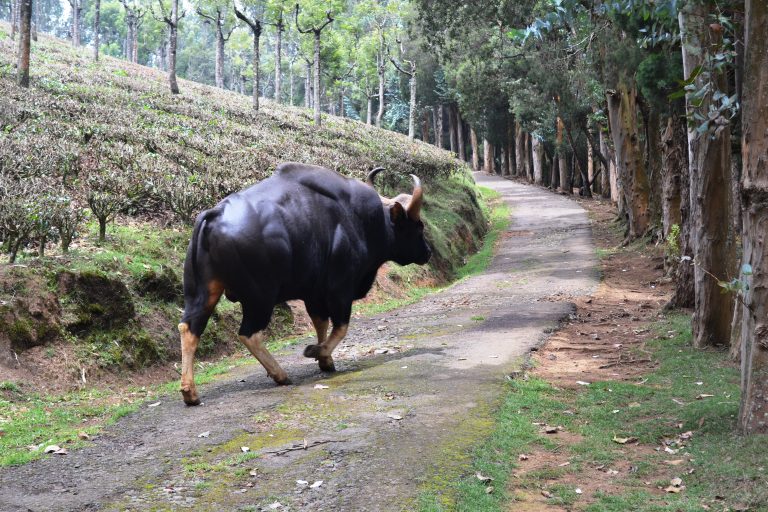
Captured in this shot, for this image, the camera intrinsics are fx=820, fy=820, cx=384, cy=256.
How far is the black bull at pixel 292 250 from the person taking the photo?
859 centimetres

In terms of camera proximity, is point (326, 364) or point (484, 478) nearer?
point (484, 478)

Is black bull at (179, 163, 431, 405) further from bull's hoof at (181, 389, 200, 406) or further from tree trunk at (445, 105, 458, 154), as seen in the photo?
tree trunk at (445, 105, 458, 154)

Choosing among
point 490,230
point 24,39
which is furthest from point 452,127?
point 24,39

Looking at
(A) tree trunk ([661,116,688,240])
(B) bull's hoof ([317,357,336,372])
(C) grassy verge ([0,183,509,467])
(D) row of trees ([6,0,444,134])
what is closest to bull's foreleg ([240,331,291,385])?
(B) bull's hoof ([317,357,336,372])

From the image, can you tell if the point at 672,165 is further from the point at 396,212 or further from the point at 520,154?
the point at 520,154

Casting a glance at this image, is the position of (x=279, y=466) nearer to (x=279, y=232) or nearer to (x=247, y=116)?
(x=279, y=232)

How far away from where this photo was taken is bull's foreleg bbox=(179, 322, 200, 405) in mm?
8320

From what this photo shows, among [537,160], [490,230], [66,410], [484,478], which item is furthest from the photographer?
[537,160]

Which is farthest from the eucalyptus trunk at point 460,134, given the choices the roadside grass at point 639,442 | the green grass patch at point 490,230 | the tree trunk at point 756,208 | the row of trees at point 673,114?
the tree trunk at point 756,208

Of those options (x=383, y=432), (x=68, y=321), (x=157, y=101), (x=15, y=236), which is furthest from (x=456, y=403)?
(x=157, y=101)

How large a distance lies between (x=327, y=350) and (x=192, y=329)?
1.87 meters

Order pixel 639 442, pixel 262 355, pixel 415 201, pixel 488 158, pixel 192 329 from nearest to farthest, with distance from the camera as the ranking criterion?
pixel 639 442, pixel 192 329, pixel 262 355, pixel 415 201, pixel 488 158

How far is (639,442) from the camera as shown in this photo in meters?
7.55

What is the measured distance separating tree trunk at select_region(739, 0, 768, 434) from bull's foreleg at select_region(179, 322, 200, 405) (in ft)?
17.0
